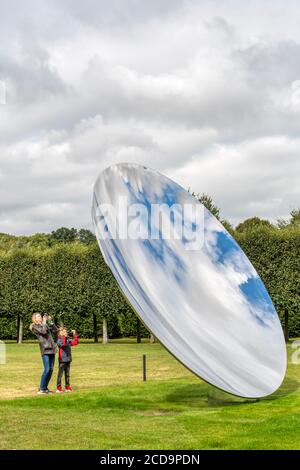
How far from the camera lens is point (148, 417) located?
14359 mm

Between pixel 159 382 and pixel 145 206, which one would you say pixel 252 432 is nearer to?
pixel 145 206

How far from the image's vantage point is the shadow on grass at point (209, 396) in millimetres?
15523

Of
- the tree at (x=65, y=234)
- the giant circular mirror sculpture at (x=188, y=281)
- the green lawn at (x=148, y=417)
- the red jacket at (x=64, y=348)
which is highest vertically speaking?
the tree at (x=65, y=234)

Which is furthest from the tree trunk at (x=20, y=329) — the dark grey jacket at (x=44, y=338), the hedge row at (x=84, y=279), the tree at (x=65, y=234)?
the tree at (x=65, y=234)

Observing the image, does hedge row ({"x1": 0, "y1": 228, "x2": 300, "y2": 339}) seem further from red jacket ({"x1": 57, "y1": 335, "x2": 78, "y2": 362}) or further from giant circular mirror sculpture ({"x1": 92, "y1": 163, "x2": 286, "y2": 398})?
giant circular mirror sculpture ({"x1": 92, "y1": 163, "x2": 286, "y2": 398})

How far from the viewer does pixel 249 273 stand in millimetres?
16375

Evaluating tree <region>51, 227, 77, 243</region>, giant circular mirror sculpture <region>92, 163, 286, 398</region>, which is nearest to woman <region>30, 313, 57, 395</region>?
giant circular mirror sculpture <region>92, 163, 286, 398</region>

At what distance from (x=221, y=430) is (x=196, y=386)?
21.2 ft

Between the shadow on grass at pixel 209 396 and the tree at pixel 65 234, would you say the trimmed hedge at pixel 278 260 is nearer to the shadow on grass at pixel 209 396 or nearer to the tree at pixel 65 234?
the shadow on grass at pixel 209 396

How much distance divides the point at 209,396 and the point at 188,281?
3136 millimetres

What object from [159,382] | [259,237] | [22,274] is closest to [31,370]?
[159,382]

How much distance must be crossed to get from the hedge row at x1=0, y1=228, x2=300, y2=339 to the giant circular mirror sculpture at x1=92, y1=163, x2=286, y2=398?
78.4ft

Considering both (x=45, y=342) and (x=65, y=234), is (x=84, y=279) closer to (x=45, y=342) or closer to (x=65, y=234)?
(x=45, y=342)

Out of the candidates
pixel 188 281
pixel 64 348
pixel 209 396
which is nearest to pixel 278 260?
pixel 64 348
